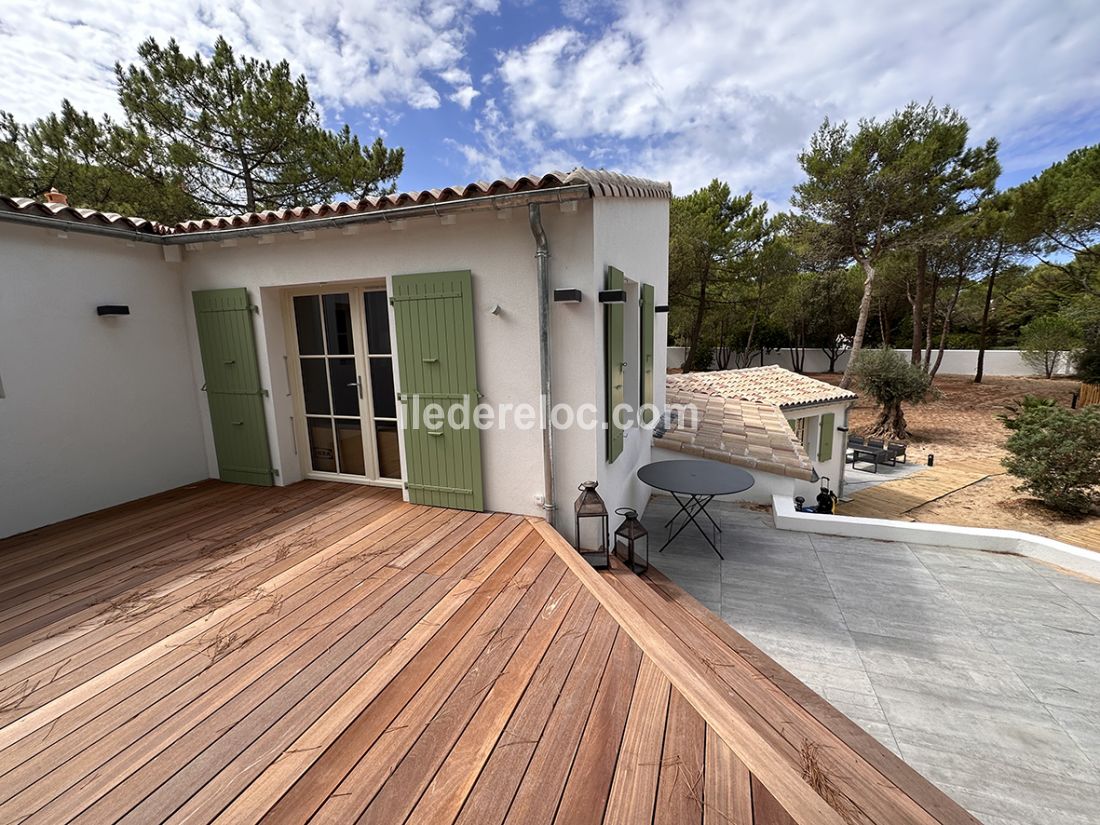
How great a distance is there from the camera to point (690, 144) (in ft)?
42.1

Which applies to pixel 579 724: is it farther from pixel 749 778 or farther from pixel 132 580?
pixel 132 580

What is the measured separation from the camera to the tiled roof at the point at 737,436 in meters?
5.81

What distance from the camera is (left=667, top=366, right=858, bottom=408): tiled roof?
9883 mm

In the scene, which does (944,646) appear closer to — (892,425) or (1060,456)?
(1060,456)

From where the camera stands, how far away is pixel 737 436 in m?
6.77

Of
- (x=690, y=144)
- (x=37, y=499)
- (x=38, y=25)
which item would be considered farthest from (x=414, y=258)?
(x=690, y=144)

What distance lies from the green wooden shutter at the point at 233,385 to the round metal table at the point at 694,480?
3964mm

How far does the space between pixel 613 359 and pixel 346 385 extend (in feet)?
8.76

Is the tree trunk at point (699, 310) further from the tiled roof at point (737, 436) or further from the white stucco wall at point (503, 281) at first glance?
the white stucco wall at point (503, 281)

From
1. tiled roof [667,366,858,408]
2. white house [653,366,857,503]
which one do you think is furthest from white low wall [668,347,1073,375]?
white house [653,366,857,503]

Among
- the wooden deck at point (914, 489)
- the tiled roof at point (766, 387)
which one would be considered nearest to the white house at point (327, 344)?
the tiled roof at point (766, 387)

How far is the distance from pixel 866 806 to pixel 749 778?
525 mm

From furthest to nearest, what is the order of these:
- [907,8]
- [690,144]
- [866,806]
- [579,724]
Result: [690,144] < [907,8] < [579,724] < [866,806]

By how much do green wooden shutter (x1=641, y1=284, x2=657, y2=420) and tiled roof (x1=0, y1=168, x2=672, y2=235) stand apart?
123 cm
